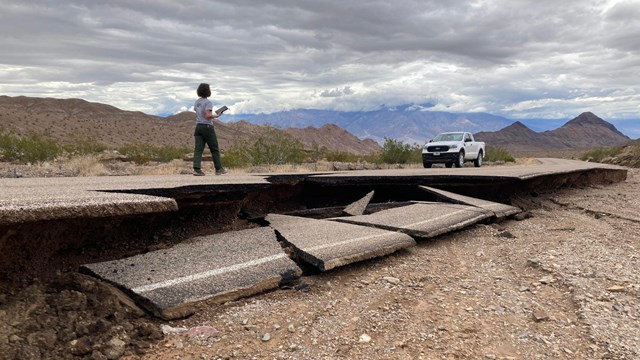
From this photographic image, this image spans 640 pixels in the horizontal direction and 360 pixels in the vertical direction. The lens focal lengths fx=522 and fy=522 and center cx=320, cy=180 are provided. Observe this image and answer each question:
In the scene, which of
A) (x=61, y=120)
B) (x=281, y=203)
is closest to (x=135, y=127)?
(x=61, y=120)

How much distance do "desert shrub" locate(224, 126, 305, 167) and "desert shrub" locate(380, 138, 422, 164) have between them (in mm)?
8778

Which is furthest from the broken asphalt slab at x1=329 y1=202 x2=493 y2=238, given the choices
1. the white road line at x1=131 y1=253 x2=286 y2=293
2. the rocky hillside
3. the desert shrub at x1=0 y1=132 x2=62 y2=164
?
the rocky hillside

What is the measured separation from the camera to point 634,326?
433 centimetres

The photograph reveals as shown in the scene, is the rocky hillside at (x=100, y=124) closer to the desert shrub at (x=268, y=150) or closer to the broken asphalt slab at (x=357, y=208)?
the desert shrub at (x=268, y=150)

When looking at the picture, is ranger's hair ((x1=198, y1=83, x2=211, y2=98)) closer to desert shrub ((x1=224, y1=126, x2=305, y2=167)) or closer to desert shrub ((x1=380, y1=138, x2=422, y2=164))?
desert shrub ((x1=224, y1=126, x2=305, y2=167))

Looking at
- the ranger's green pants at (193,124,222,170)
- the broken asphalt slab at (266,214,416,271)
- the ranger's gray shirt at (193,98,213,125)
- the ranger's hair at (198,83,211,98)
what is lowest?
the broken asphalt slab at (266,214,416,271)

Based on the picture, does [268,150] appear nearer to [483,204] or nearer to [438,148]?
[438,148]

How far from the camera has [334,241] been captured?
6.18m

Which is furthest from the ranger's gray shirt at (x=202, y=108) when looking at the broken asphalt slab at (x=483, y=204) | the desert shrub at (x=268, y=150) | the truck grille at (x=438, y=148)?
the truck grille at (x=438, y=148)

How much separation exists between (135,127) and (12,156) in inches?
2419

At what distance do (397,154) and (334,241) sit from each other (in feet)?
88.5

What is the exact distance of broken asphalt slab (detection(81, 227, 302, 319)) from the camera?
14.4ft

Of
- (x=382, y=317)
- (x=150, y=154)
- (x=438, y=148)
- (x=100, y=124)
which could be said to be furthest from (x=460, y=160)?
(x=100, y=124)

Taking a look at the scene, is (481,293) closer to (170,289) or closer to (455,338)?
(455,338)
